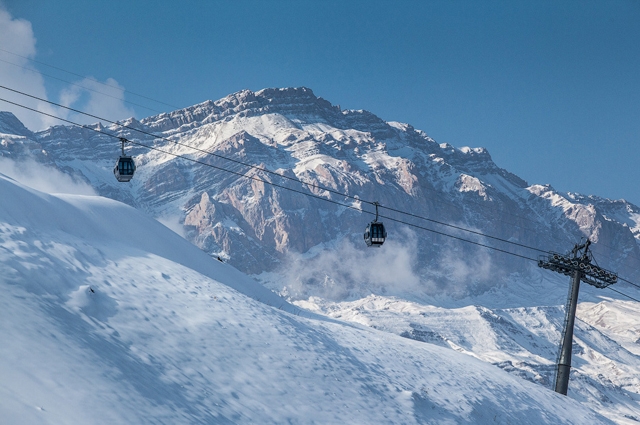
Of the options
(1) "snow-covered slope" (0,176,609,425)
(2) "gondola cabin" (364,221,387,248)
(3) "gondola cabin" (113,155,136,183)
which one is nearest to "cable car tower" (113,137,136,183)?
(3) "gondola cabin" (113,155,136,183)

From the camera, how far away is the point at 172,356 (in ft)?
49.9

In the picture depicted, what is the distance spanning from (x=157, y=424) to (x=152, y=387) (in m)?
1.37

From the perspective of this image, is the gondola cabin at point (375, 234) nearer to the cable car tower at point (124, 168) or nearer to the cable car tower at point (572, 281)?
the cable car tower at point (572, 281)

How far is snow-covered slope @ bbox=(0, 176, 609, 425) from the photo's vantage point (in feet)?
40.3

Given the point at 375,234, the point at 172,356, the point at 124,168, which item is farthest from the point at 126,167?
the point at 172,356

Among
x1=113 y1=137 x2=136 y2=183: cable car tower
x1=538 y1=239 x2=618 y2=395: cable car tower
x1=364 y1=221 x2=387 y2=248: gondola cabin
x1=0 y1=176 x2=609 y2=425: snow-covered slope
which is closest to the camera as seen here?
x1=0 y1=176 x2=609 y2=425: snow-covered slope

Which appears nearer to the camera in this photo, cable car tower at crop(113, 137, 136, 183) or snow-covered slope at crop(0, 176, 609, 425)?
snow-covered slope at crop(0, 176, 609, 425)

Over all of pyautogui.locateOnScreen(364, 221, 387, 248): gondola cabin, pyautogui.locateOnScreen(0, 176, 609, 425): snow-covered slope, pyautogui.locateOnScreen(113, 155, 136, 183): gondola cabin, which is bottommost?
pyautogui.locateOnScreen(0, 176, 609, 425): snow-covered slope

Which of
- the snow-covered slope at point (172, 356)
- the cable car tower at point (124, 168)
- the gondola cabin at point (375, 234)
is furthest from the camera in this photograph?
the cable car tower at point (124, 168)

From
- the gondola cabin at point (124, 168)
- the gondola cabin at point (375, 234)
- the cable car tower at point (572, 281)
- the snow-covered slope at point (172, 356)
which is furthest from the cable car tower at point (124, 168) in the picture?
the cable car tower at point (572, 281)

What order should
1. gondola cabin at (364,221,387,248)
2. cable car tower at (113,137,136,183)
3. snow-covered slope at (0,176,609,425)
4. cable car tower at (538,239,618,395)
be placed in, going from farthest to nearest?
cable car tower at (538,239,618,395) → cable car tower at (113,137,136,183) → gondola cabin at (364,221,387,248) → snow-covered slope at (0,176,609,425)

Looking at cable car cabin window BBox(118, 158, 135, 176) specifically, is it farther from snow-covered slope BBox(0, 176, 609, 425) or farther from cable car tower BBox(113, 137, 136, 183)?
snow-covered slope BBox(0, 176, 609, 425)

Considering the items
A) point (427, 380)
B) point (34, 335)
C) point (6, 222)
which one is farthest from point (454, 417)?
point (6, 222)

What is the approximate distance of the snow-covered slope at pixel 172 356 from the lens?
40.3 feet
